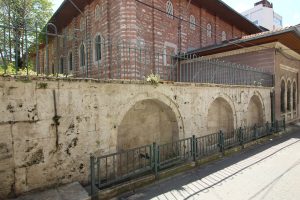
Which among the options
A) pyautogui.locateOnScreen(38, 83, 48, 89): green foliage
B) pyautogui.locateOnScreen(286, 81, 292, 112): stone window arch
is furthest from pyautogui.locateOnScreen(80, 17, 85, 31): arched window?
pyautogui.locateOnScreen(286, 81, 292, 112): stone window arch

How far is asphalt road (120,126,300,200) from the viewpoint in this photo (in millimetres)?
5016

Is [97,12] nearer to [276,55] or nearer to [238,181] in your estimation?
[276,55]

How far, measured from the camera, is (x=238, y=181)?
5785mm

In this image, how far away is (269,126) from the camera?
11.5 metres

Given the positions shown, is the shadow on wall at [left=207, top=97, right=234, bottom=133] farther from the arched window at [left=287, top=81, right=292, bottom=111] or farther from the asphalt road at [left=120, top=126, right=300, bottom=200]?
the arched window at [left=287, top=81, right=292, bottom=111]

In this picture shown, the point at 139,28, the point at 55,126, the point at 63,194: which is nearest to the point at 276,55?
the point at 139,28

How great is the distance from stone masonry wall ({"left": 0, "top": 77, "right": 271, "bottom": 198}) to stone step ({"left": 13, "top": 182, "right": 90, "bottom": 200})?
0.47ft

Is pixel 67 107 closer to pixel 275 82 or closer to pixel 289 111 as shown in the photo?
pixel 275 82

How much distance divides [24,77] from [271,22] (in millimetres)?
50293


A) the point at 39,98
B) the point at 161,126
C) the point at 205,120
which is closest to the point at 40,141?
the point at 39,98

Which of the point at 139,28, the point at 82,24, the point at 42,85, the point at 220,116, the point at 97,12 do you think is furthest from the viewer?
the point at 82,24

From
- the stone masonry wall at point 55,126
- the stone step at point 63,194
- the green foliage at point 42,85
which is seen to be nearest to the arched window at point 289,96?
the stone masonry wall at point 55,126

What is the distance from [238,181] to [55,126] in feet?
14.7

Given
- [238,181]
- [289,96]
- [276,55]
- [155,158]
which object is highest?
[276,55]
